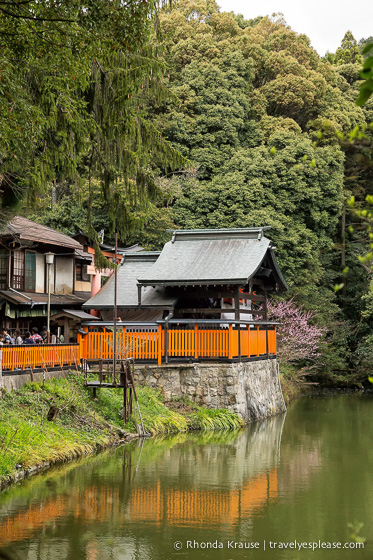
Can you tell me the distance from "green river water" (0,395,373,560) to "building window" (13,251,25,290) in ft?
35.9

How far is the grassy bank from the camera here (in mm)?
13445

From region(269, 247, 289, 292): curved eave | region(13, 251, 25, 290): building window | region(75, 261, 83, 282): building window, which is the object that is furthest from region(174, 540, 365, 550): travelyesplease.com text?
region(75, 261, 83, 282): building window

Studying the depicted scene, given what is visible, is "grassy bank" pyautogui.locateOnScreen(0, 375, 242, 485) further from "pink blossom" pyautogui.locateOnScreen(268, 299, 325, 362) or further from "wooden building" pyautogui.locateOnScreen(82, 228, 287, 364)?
"pink blossom" pyautogui.locateOnScreen(268, 299, 325, 362)

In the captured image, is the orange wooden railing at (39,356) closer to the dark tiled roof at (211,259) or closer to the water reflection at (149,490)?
the water reflection at (149,490)

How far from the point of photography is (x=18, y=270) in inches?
1037

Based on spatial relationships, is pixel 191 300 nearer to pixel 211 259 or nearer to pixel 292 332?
pixel 211 259

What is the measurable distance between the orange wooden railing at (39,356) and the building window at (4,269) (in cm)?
669

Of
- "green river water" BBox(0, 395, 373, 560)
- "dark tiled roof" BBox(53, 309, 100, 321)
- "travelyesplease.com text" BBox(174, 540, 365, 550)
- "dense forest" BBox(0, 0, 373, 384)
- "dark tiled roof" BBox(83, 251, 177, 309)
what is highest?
"dense forest" BBox(0, 0, 373, 384)

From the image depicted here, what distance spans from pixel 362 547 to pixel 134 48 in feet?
27.9

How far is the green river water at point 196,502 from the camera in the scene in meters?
9.48

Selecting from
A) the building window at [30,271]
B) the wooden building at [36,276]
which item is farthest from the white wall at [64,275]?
the building window at [30,271]

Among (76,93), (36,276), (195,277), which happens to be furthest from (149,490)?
(36,276)

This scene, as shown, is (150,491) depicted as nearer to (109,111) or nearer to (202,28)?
(109,111)

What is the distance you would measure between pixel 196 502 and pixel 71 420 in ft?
17.0
